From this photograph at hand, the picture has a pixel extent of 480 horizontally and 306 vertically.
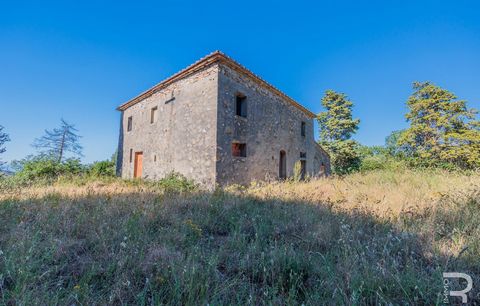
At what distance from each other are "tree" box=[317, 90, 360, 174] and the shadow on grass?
1776cm

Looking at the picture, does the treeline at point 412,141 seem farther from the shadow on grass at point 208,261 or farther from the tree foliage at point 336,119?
the shadow on grass at point 208,261

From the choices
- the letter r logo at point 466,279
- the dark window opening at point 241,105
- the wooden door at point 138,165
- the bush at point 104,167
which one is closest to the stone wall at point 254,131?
the dark window opening at point 241,105

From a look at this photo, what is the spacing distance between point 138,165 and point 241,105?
7.29m

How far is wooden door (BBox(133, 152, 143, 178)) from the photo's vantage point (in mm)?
12156

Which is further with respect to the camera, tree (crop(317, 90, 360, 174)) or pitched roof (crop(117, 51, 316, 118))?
tree (crop(317, 90, 360, 174))

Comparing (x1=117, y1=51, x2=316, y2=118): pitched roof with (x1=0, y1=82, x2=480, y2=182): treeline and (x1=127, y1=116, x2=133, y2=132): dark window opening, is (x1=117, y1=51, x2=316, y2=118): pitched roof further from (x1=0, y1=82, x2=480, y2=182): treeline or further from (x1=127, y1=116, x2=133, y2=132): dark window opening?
(x1=0, y1=82, x2=480, y2=182): treeline

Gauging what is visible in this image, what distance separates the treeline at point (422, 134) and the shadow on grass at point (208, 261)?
667 inches

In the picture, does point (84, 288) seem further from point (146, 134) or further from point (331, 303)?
Result: point (146, 134)

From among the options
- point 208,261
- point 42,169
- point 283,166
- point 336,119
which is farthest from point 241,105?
point 336,119

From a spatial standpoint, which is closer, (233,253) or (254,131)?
(233,253)

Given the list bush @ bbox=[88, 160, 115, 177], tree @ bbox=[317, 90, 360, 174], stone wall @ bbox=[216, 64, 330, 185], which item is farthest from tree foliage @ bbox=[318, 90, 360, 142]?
bush @ bbox=[88, 160, 115, 177]

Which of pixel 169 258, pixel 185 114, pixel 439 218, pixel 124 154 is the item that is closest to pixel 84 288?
pixel 169 258

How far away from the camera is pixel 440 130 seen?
53.5 ft

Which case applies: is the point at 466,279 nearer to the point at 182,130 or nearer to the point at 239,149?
the point at 239,149
